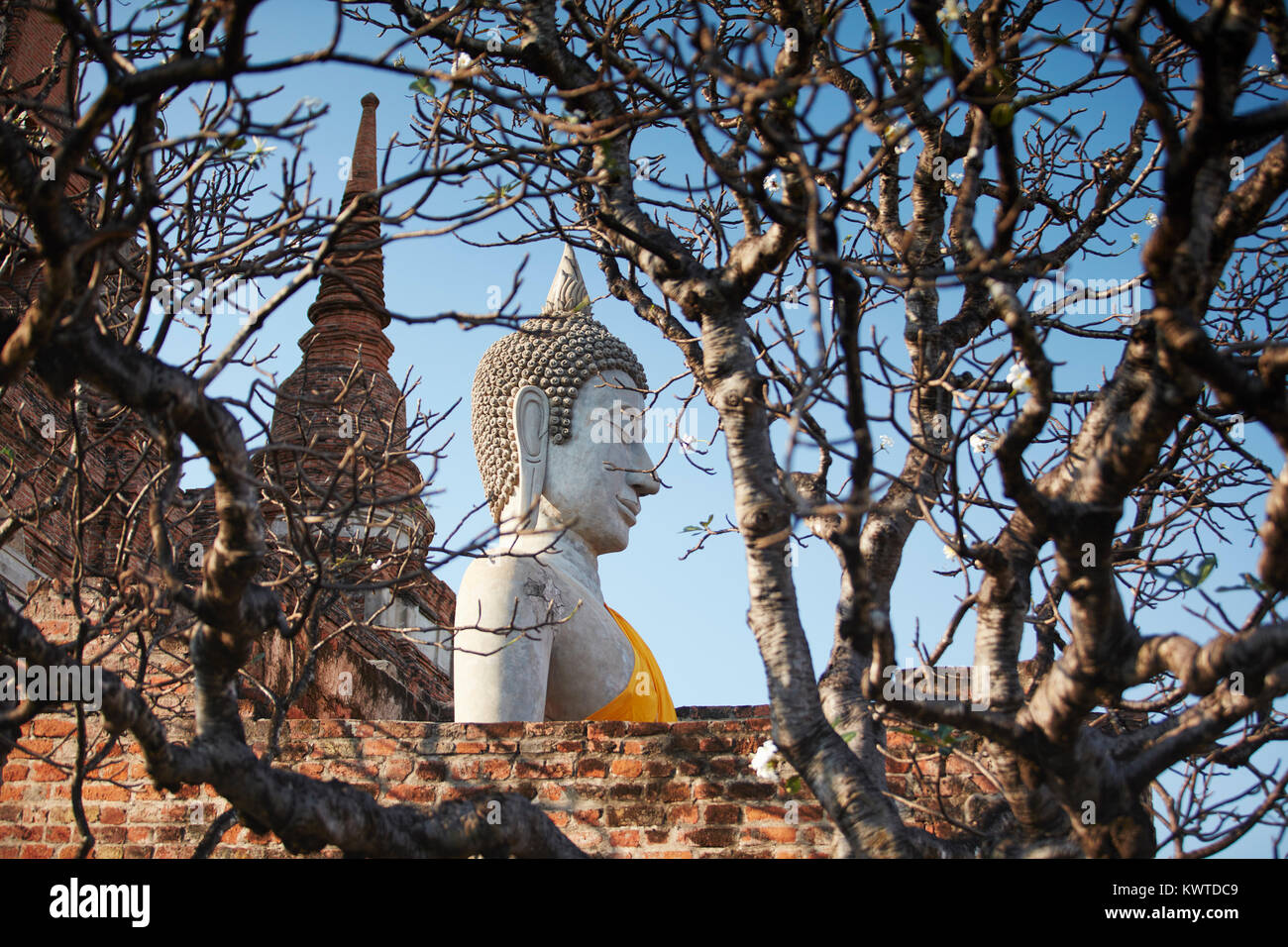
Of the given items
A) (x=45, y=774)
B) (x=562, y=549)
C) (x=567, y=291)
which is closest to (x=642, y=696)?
(x=562, y=549)

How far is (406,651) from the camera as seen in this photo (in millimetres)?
10117

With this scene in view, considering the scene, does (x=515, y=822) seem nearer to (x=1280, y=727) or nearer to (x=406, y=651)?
(x=1280, y=727)

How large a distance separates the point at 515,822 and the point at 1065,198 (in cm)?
473

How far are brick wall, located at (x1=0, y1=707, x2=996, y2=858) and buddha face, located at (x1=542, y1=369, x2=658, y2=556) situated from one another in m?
1.40

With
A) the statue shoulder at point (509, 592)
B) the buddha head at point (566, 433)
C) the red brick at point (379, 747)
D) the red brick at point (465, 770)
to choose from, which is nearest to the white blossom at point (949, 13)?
the buddha head at point (566, 433)

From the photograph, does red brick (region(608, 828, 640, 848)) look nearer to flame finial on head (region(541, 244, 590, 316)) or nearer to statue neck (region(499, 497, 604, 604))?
statue neck (region(499, 497, 604, 604))

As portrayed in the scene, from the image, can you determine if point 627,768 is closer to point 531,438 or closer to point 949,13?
point 531,438

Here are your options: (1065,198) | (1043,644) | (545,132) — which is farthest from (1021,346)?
(1065,198)

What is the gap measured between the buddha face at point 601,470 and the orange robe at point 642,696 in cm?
42

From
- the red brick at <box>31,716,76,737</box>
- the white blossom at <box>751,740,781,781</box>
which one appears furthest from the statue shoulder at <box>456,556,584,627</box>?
the red brick at <box>31,716,76,737</box>

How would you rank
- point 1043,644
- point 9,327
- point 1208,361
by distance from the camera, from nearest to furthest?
1. point 1208,361
2. point 9,327
3. point 1043,644

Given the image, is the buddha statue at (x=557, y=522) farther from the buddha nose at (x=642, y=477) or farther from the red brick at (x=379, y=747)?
the red brick at (x=379, y=747)

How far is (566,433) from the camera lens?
6238mm

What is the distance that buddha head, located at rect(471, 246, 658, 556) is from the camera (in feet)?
20.2
